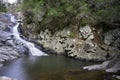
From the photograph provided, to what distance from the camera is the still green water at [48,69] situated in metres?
23.0

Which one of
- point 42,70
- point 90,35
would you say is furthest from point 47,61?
point 90,35

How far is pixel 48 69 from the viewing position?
2625cm

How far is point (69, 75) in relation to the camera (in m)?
23.5

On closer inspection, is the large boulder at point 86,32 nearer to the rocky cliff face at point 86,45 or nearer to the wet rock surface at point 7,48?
the rocky cliff face at point 86,45

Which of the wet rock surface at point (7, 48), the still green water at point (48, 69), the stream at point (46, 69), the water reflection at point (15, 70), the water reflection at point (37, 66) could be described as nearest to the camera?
the still green water at point (48, 69)

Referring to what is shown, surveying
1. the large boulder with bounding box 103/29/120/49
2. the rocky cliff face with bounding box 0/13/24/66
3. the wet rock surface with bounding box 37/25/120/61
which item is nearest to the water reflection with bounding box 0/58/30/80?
the rocky cliff face with bounding box 0/13/24/66

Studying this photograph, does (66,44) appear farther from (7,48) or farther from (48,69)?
(48,69)

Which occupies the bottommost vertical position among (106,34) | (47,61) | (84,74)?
(84,74)

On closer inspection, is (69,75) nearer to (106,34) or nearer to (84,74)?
(84,74)

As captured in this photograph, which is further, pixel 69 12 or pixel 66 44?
pixel 69 12

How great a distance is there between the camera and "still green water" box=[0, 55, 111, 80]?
2303 centimetres

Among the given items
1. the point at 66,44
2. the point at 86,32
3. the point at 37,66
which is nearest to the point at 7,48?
the point at 37,66

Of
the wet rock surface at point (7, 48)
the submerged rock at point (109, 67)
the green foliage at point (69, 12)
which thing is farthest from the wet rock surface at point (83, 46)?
the wet rock surface at point (7, 48)

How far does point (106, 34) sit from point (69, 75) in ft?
37.2
